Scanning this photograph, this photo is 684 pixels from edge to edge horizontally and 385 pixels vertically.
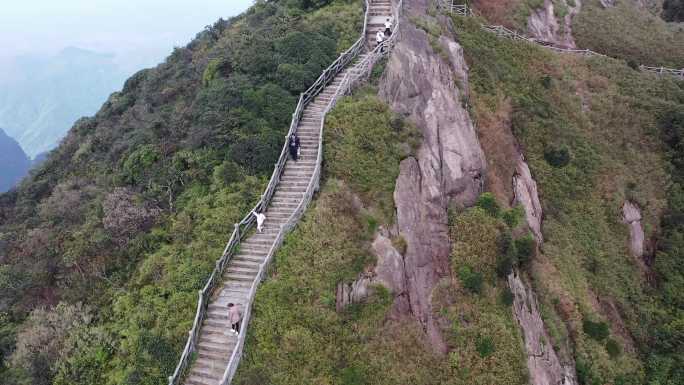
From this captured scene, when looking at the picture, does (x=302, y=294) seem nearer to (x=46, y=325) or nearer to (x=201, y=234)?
(x=201, y=234)

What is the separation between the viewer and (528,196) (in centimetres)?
2112

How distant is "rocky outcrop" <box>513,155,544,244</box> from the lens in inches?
802

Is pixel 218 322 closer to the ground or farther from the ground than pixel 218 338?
farther from the ground

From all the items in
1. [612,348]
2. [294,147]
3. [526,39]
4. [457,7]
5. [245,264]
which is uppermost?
[457,7]

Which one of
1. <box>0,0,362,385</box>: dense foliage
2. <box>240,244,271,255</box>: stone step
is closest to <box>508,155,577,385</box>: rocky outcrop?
<box>240,244,271,255</box>: stone step

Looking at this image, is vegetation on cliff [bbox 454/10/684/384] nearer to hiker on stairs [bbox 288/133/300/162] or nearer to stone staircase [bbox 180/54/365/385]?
stone staircase [bbox 180/54/365/385]

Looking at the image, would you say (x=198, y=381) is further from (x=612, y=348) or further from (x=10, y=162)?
(x=10, y=162)

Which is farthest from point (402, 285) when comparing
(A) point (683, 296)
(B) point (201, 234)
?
(A) point (683, 296)

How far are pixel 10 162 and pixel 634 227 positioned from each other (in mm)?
171561

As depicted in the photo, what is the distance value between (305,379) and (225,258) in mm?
5511

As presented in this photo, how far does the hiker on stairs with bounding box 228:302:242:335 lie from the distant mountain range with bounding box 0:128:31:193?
143799mm

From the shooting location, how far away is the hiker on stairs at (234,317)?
1303 centimetres

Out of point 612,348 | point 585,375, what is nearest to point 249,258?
point 585,375

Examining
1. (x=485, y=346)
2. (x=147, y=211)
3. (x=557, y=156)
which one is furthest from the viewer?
(x=557, y=156)
